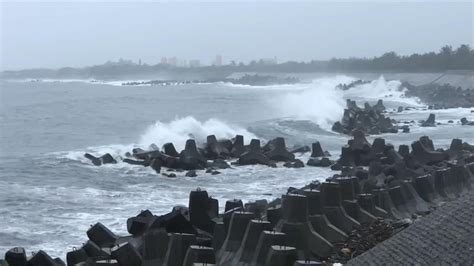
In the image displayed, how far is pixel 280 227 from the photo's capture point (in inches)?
384

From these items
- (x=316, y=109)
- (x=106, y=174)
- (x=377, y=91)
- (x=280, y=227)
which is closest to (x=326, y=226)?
(x=280, y=227)

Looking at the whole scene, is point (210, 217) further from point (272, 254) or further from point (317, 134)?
point (317, 134)

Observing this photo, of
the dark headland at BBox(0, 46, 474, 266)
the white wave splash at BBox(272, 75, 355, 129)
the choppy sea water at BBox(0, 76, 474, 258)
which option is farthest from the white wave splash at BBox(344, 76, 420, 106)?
the dark headland at BBox(0, 46, 474, 266)

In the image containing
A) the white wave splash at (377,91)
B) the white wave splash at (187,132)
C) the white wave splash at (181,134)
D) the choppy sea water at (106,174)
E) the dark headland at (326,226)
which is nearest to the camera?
Answer: the dark headland at (326,226)

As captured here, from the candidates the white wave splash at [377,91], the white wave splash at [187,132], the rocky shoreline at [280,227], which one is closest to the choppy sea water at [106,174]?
the white wave splash at [187,132]

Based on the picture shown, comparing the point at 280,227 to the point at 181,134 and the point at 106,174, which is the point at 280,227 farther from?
the point at 181,134

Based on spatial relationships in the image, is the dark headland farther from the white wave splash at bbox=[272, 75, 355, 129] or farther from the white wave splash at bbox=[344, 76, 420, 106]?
the white wave splash at bbox=[344, 76, 420, 106]

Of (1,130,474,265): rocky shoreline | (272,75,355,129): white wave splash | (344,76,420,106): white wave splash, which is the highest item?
(1,130,474,265): rocky shoreline

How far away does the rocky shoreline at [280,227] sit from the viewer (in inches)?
345

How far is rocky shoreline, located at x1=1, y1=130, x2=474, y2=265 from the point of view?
8.77 m

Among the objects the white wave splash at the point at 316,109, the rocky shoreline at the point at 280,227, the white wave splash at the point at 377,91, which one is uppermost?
the rocky shoreline at the point at 280,227

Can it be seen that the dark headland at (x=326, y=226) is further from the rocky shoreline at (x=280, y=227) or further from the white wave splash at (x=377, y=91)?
the white wave splash at (x=377, y=91)

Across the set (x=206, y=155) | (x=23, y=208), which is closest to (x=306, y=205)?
(x=23, y=208)

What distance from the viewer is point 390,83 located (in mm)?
87438
